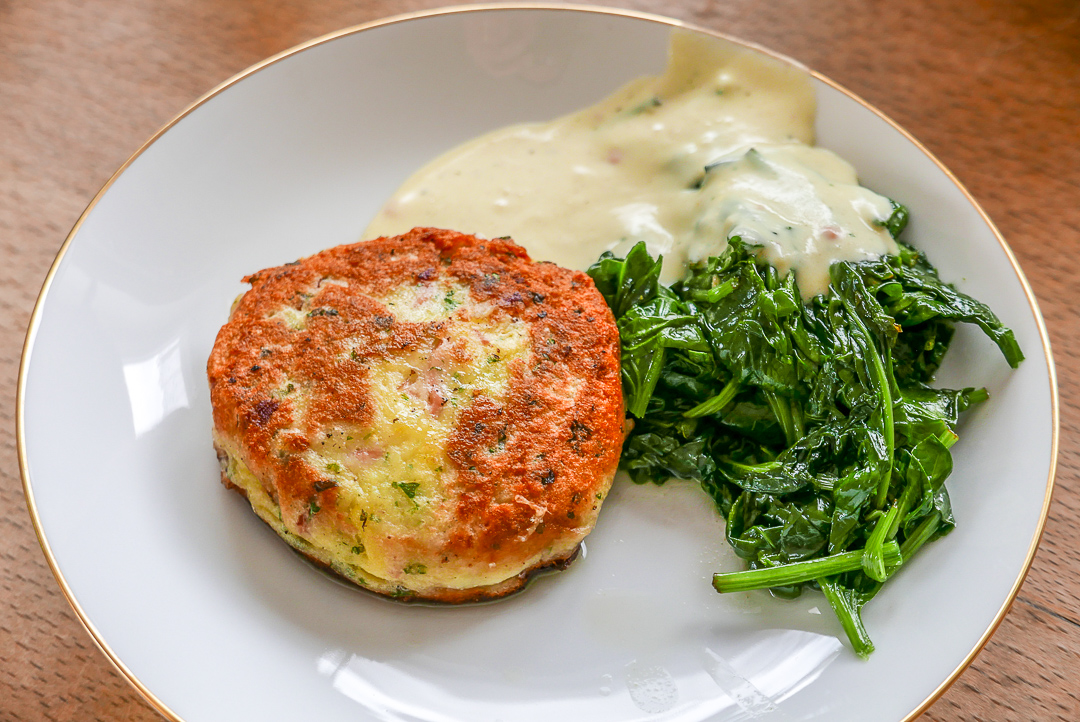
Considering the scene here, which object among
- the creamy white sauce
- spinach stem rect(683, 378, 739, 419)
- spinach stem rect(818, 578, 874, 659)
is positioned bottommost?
spinach stem rect(818, 578, 874, 659)

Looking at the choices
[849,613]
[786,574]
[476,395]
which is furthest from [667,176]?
[849,613]

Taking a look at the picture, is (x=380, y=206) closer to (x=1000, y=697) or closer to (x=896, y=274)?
(x=896, y=274)

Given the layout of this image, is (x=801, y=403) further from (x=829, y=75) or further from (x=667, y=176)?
(x=829, y=75)

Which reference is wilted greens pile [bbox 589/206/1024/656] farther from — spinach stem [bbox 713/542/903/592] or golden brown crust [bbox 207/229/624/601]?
golden brown crust [bbox 207/229/624/601]

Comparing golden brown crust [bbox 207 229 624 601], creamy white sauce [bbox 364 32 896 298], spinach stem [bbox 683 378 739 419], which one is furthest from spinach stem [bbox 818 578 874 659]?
creamy white sauce [bbox 364 32 896 298]

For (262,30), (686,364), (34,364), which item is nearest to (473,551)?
(686,364)

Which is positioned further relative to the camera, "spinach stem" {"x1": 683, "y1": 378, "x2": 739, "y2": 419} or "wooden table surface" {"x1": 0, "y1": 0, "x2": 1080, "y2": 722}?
"spinach stem" {"x1": 683, "y1": 378, "x2": 739, "y2": 419}

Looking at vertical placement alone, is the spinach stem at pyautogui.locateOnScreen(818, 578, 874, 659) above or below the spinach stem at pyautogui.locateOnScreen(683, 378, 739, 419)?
below

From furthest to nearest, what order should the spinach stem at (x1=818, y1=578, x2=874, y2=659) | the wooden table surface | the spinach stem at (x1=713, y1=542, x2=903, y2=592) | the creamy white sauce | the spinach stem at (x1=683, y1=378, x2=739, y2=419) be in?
the creamy white sauce < the spinach stem at (x1=683, y1=378, x2=739, y2=419) < the wooden table surface < the spinach stem at (x1=713, y1=542, x2=903, y2=592) < the spinach stem at (x1=818, y1=578, x2=874, y2=659)
